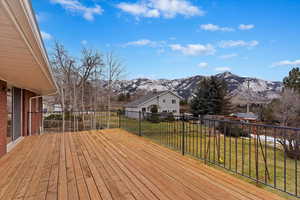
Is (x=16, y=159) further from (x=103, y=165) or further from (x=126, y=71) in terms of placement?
(x=126, y=71)

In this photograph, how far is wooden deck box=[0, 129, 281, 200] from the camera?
6.84 feet

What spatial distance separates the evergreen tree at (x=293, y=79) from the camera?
17000 millimetres

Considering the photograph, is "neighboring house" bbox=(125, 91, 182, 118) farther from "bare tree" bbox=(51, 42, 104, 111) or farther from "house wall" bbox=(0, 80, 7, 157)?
"house wall" bbox=(0, 80, 7, 157)

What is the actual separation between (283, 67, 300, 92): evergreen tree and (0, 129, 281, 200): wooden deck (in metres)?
18.5

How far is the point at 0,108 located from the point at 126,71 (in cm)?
1394

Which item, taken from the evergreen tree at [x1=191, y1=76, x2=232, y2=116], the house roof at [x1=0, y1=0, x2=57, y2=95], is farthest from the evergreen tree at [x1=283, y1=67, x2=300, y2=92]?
the house roof at [x1=0, y1=0, x2=57, y2=95]

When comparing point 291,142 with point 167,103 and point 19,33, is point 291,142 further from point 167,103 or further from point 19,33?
point 167,103

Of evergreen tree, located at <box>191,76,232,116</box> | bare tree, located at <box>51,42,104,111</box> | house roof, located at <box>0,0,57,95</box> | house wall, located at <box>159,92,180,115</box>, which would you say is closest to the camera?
house roof, located at <box>0,0,57,95</box>

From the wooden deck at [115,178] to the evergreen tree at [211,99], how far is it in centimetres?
1798

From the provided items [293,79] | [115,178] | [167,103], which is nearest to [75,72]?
[167,103]

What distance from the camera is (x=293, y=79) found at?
17.4m

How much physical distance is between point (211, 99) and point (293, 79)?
Result: 7614mm

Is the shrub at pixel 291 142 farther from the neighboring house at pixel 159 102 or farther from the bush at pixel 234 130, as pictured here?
the neighboring house at pixel 159 102

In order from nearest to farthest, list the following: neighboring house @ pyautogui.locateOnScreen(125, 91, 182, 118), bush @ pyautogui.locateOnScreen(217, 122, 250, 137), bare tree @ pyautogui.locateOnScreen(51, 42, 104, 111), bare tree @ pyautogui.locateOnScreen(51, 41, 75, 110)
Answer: bush @ pyautogui.locateOnScreen(217, 122, 250, 137)
bare tree @ pyautogui.locateOnScreen(51, 41, 75, 110)
bare tree @ pyautogui.locateOnScreen(51, 42, 104, 111)
neighboring house @ pyautogui.locateOnScreen(125, 91, 182, 118)
